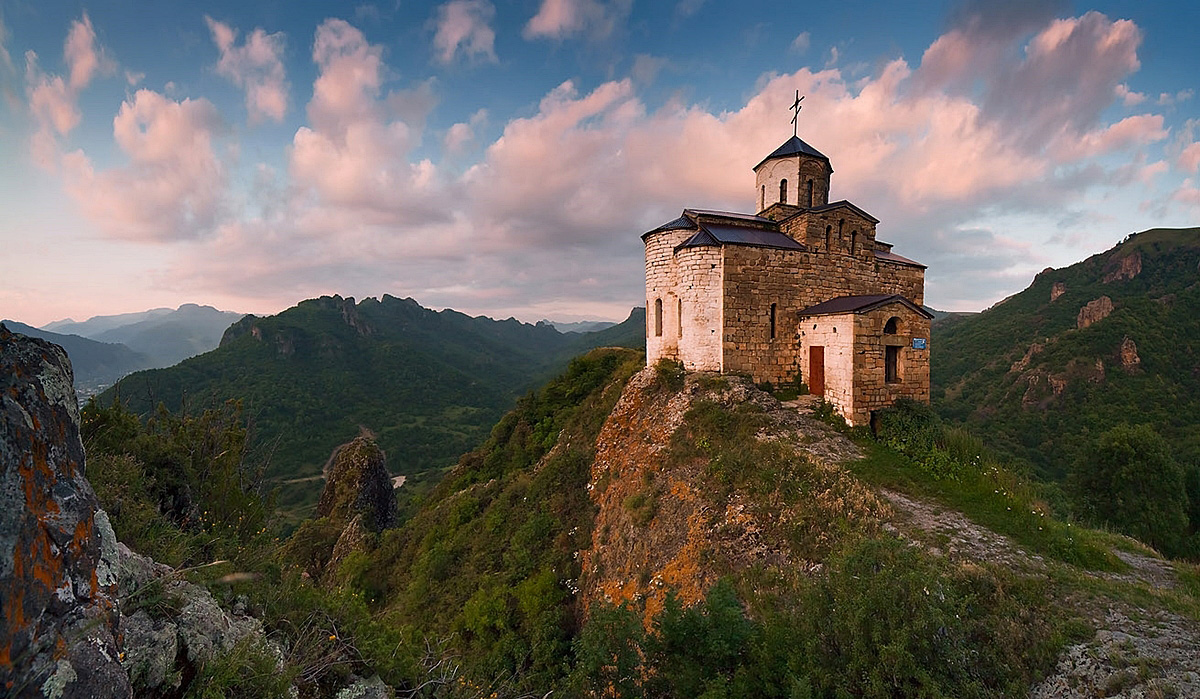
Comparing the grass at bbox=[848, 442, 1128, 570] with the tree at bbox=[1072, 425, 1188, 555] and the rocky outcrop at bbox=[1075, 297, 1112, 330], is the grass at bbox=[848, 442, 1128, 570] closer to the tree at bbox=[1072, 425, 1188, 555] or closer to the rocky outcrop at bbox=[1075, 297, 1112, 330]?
the tree at bbox=[1072, 425, 1188, 555]

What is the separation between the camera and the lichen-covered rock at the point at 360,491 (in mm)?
22484

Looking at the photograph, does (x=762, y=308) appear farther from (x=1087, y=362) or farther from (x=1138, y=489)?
(x=1087, y=362)

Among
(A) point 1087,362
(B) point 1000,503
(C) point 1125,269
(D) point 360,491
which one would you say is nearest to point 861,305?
(B) point 1000,503

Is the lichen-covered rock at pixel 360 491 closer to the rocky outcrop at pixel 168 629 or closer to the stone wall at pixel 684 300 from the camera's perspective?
the stone wall at pixel 684 300

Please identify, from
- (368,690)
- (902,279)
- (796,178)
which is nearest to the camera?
(368,690)

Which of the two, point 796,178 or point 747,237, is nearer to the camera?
point 747,237

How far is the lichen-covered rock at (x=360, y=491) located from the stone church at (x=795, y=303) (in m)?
17.3

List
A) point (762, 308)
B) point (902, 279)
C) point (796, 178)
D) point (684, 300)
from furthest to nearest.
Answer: point (796, 178) → point (902, 279) → point (684, 300) → point (762, 308)

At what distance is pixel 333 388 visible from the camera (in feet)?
243

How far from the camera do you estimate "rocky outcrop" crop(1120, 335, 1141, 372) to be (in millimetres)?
34844

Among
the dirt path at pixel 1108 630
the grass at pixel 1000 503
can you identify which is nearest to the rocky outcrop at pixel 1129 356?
the grass at pixel 1000 503

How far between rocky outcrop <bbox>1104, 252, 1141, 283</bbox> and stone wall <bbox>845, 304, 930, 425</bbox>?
2623 inches

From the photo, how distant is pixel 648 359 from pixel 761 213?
8289 mm

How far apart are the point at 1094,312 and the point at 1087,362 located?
46.4ft
